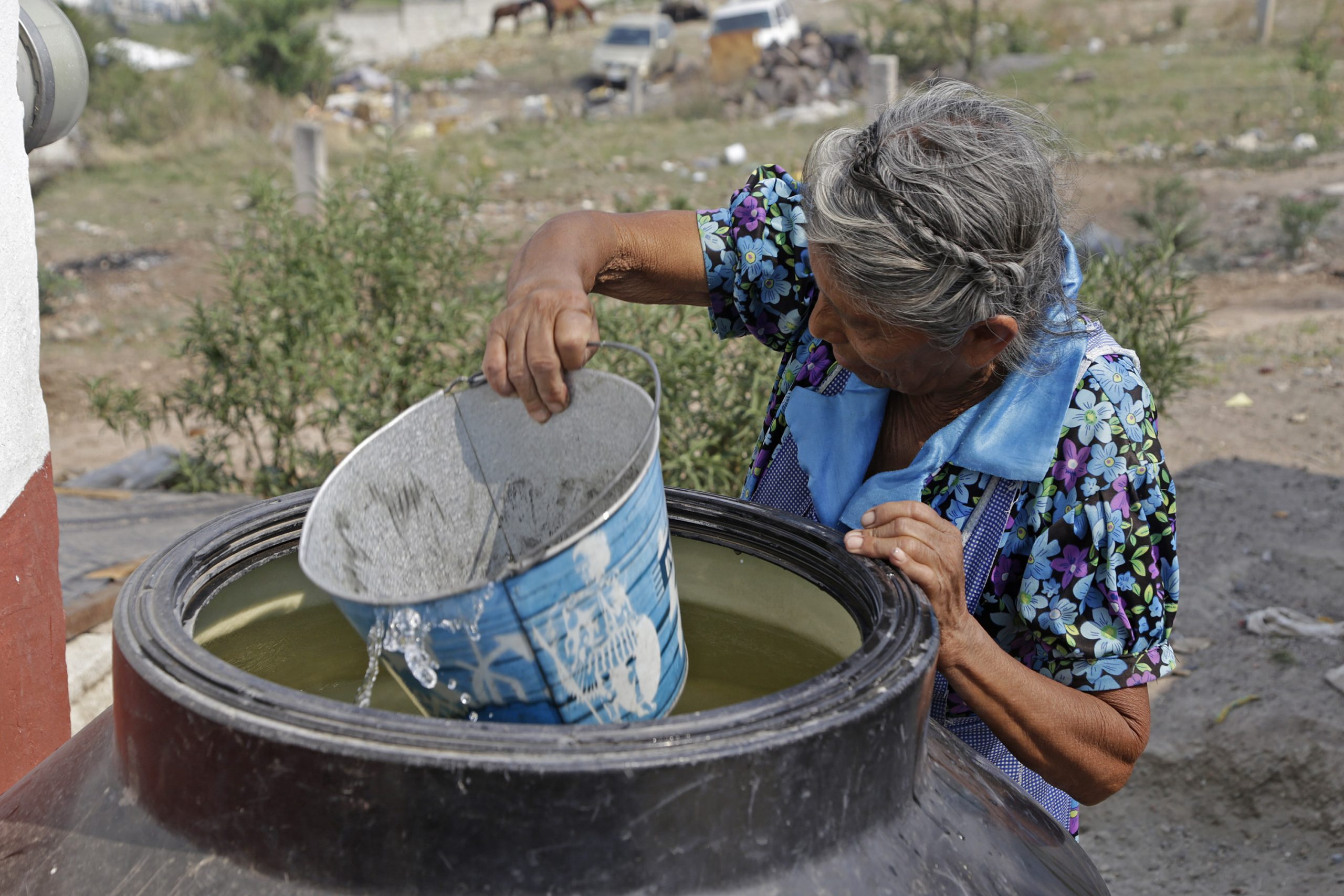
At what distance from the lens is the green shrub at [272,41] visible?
54.2 ft

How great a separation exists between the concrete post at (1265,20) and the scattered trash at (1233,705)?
17.4 metres

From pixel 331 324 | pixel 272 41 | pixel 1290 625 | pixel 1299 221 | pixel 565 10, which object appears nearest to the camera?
pixel 1290 625

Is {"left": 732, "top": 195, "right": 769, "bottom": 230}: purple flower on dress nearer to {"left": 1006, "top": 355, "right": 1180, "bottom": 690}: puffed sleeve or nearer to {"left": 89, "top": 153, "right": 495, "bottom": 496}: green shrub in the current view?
{"left": 1006, "top": 355, "right": 1180, "bottom": 690}: puffed sleeve

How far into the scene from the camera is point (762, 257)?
6.15 ft

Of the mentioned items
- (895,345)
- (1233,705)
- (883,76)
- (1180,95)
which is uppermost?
(895,345)

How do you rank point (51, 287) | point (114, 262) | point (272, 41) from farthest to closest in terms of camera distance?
1. point (272, 41)
2. point (114, 262)
3. point (51, 287)

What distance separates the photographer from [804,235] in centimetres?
184

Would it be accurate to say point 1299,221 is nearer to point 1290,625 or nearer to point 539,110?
point 1290,625

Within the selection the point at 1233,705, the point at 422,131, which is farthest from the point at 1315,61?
the point at 1233,705

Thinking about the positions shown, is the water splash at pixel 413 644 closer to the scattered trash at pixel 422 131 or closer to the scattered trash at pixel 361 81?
the scattered trash at pixel 422 131

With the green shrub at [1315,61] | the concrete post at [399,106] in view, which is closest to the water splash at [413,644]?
the green shrub at [1315,61]

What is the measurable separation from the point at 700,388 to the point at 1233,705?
1816mm

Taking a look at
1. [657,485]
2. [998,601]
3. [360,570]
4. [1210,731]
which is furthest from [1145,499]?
[1210,731]

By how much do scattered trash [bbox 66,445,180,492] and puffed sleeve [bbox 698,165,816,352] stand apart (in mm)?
3336
